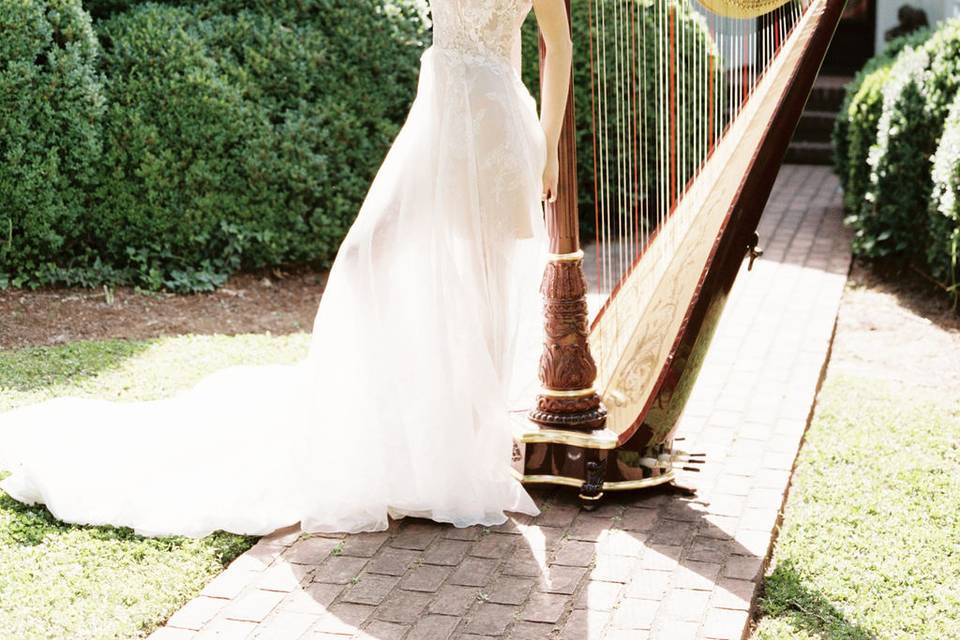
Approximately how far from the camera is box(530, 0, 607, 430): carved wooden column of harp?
415 cm

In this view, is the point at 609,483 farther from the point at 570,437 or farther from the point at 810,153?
the point at 810,153

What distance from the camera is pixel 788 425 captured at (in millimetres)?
5117

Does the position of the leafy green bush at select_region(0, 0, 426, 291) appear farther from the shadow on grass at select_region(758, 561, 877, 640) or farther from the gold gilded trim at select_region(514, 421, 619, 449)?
the shadow on grass at select_region(758, 561, 877, 640)

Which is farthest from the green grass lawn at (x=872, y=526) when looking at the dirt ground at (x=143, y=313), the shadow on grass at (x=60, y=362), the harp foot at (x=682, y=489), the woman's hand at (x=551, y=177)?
the shadow on grass at (x=60, y=362)

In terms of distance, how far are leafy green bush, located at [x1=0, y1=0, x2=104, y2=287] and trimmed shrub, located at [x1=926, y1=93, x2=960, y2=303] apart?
4470mm

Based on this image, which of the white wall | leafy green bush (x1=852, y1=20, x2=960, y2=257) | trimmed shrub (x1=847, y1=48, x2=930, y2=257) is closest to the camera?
leafy green bush (x1=852, y1=20, x2=960, y2=257)

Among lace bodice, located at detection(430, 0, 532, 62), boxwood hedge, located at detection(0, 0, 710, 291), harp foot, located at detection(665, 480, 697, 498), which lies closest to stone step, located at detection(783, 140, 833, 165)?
boxwood hedge, located at detection(0, 0, 710, 291)

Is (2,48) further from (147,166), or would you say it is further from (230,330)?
(230,330)

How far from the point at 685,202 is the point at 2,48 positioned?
3791 mm

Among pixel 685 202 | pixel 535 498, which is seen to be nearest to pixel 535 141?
pixel 685 202

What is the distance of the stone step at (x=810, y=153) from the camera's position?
11.0 meters

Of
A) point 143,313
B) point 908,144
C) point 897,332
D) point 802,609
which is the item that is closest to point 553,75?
point 802,609

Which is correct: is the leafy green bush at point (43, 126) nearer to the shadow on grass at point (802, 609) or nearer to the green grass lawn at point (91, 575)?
the green grass lawn at point (91, 575)

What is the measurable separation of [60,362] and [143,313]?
93cm
